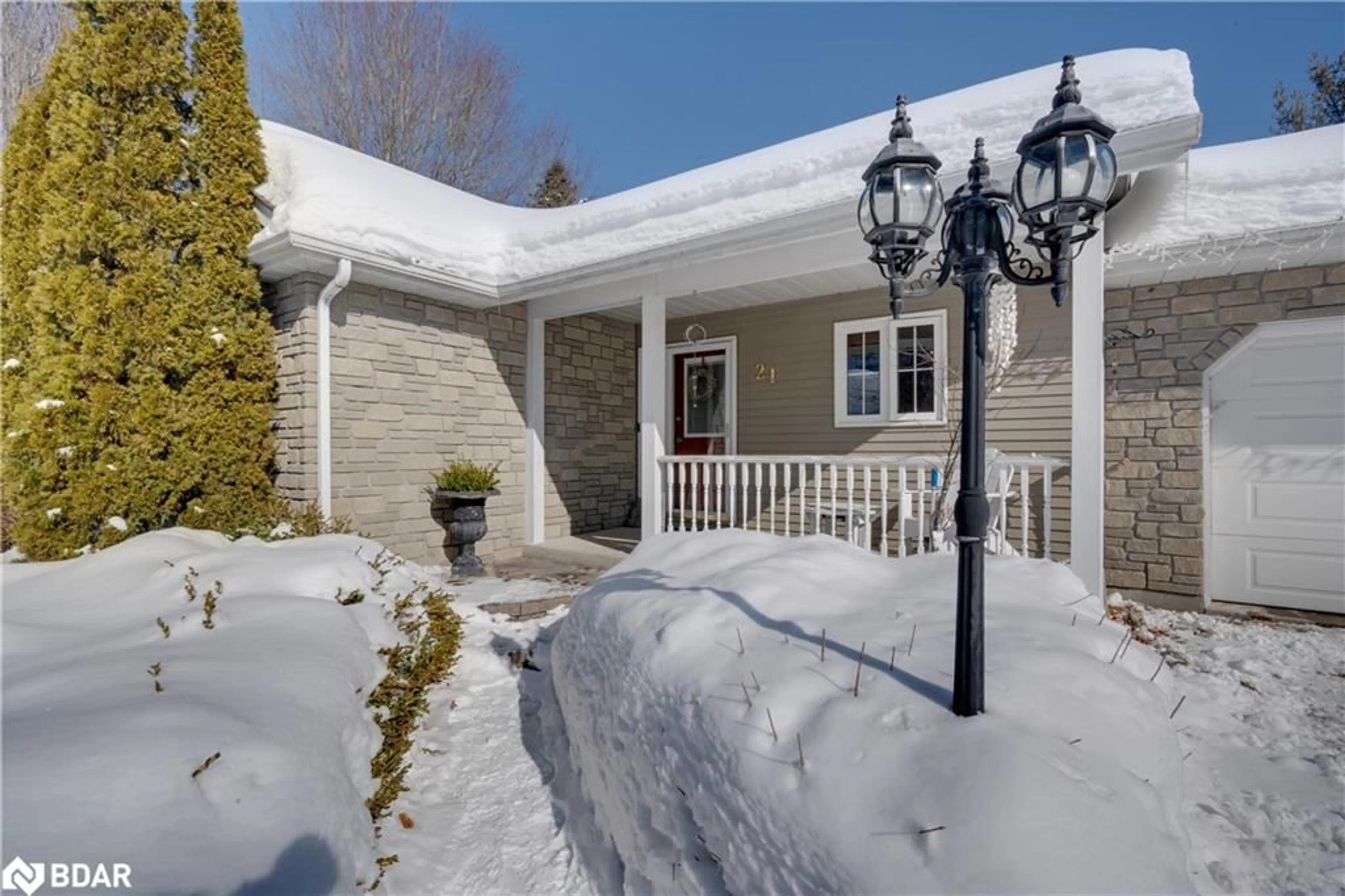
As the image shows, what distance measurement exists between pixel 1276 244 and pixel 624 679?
5064 millimetres

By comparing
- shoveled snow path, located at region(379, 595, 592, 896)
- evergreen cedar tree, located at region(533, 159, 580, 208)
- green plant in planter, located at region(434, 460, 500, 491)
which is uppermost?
evergreen cedar tree, located at region(533, 159, 580, 208)

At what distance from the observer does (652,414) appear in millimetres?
5500

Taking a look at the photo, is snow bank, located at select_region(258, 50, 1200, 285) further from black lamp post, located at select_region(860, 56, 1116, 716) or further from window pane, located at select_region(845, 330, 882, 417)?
black lamp post, located at select_region(860, 56, 1116, 716)

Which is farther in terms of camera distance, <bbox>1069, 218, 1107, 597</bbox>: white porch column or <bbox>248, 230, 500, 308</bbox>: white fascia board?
<bbox>248, 230, 500, 308</bbox>: white fascia board

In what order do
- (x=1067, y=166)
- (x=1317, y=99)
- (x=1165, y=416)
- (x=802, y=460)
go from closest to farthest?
1. (x=1067, y=166)
2. (x=1165, y=416)
3. (x=802, y=460)
4. (x=1317, y=99)

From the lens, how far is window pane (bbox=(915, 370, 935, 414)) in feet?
18.8

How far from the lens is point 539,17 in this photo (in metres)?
9.23

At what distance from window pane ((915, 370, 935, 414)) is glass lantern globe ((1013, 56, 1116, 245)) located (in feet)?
14.0

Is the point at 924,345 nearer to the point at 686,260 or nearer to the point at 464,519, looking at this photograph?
the point at 686,260

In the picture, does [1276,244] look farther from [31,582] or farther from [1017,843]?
[31,582]

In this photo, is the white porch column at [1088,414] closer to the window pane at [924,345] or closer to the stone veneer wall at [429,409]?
the window pane at [924,345]

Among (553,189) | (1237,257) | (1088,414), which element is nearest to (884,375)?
(1088,414)

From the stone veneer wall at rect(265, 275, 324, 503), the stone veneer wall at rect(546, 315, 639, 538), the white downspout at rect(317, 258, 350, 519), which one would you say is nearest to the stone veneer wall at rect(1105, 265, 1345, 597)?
the stone veneer wall at rect(546, 315, 639, 538)

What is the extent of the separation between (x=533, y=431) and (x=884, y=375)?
146 inches
